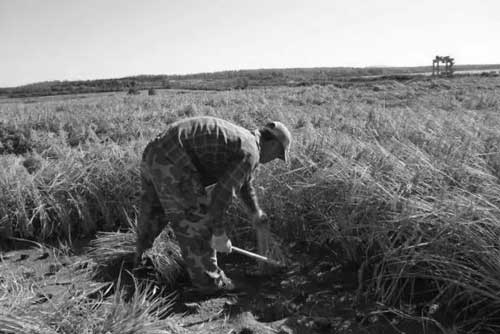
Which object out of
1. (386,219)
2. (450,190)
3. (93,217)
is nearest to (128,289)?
(93,217)

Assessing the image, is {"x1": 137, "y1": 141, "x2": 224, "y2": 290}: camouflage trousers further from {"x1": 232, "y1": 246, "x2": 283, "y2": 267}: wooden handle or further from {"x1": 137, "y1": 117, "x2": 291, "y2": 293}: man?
{"x1": 232, "y1": 246, "x2": 283, "y2": 267}: wooden handle

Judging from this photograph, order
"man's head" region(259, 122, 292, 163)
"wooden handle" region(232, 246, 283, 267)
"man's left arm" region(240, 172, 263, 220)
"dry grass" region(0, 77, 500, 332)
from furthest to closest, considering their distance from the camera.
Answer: "wooden handle" region(232, 246, 283, 267) < "man's left arm" region(240, 172, 263, 220) < "man's head" region(259, 122, 292, 163) < "dry grass" region(0, 77, 500, 332)

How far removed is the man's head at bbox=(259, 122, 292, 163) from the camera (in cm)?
264

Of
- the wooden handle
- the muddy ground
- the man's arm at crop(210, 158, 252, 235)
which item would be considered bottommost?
the muddy ground

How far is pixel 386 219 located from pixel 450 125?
83.2 inches

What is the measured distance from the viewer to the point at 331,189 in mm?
3492

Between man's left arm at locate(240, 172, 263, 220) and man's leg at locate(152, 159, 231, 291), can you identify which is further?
man's left arm at locate(240, 172, 263, 220)

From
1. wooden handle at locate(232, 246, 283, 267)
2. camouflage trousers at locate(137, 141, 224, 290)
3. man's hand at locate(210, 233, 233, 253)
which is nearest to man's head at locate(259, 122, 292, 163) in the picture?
camouflage trousers at locate(137, 141, 224, 290)

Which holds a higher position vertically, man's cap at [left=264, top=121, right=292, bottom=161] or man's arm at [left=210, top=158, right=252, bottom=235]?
man's cap at [left=264, top=121, right=292, bottom=161]

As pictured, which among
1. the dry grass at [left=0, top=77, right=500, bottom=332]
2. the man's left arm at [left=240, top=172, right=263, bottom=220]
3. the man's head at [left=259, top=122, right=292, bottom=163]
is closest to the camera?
the dry grass at [left=0, top=77, right=500, bottom=332]

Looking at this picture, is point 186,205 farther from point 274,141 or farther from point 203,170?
point 274,141

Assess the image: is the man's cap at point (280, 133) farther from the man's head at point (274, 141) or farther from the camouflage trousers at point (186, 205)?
the camouflage trousers at point (186, 205)

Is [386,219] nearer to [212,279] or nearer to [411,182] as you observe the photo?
[411,182]

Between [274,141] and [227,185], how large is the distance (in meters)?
0.44
